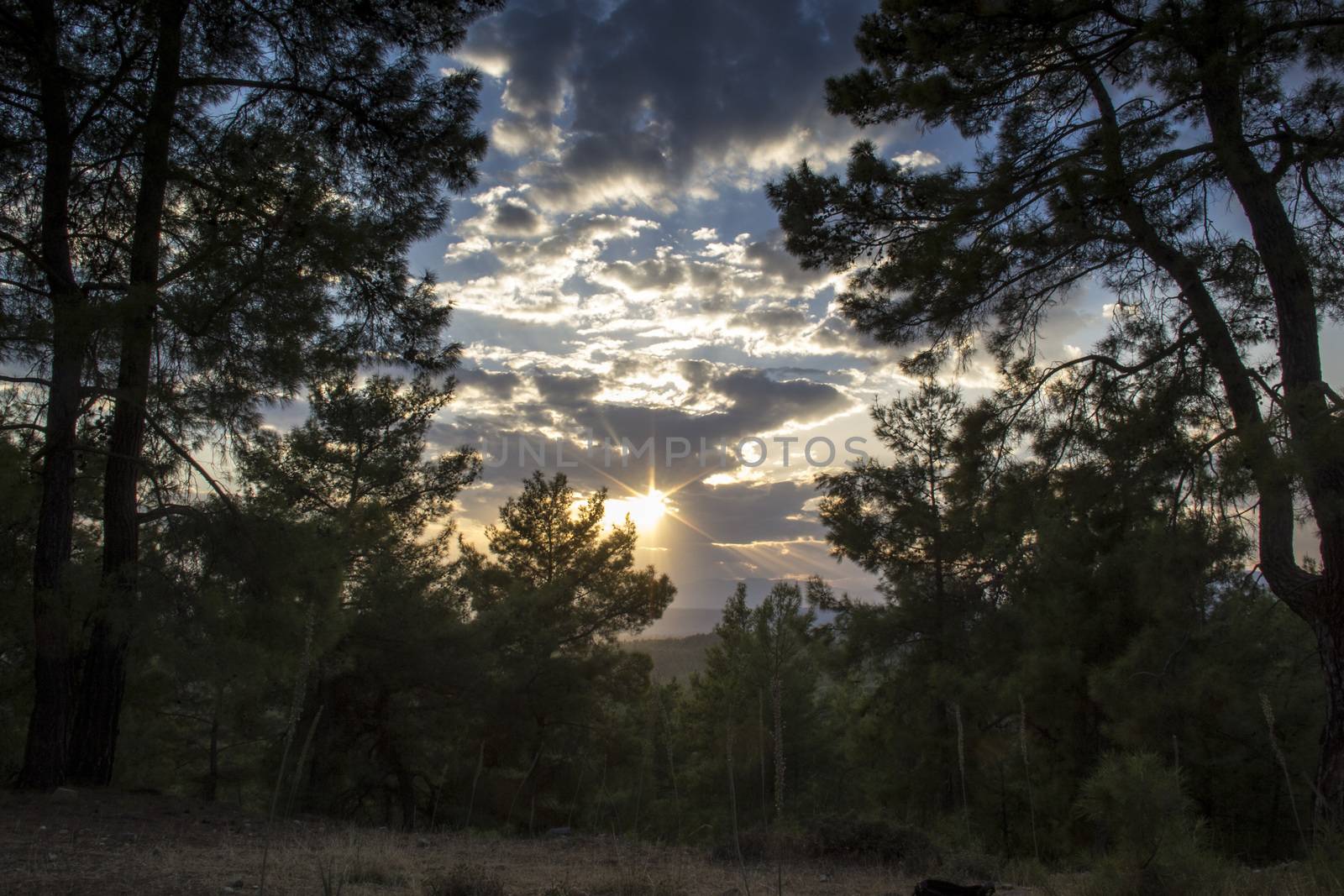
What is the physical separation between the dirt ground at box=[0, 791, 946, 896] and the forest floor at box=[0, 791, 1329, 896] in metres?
0.02

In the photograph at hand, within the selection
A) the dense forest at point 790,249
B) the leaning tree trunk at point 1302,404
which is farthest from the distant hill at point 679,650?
the leaning tree trunk at point 1302,404

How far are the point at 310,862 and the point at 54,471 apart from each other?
5.55 metres

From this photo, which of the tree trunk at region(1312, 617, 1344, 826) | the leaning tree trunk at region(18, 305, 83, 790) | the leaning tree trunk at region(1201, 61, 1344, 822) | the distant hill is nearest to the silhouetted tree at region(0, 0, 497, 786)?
the leaning tree trunk at region(18, 305, 83, 790)

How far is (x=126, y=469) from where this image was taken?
337 inches

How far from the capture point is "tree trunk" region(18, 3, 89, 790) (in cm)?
780

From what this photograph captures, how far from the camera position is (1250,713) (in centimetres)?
1084

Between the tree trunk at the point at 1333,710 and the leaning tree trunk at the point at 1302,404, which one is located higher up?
the leaning tree trunk at the point at 1302,404

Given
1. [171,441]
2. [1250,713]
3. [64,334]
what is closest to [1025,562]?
[1250,713]

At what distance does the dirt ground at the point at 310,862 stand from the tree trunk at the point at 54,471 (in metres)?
0.70

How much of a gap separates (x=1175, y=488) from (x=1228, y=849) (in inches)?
306

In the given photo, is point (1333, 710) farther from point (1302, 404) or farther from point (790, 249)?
point (790, 249)

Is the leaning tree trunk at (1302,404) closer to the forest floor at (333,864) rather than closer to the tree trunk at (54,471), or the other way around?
the forest floor at (333,864)

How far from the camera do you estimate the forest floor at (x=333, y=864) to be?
4.35 m

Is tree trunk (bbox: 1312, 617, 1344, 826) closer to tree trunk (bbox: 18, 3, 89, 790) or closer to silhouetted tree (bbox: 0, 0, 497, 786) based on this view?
silhouetted tree (bbox: 0, 0, 497, 786)
